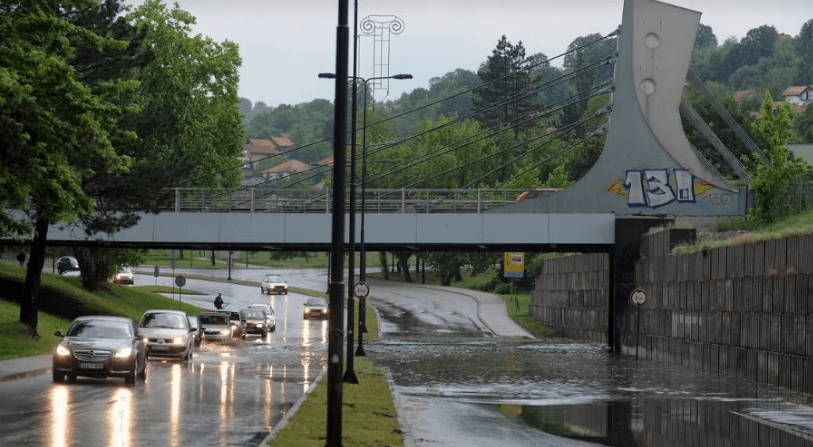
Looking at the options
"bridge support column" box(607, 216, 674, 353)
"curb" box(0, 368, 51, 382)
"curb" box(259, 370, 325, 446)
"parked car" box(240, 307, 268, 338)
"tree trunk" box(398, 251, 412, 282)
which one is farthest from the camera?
"tree trunk" box(398, 251, 412, 282)

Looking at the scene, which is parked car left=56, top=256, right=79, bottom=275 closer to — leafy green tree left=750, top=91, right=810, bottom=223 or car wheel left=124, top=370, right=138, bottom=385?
leafy green tree left=750, top=91, right=810, bottom=223

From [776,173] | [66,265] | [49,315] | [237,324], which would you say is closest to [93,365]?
[49,315]

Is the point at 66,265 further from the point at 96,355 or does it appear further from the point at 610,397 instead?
the point at 610,397

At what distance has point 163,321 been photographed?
40.7 metres

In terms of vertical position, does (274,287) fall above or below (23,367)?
above

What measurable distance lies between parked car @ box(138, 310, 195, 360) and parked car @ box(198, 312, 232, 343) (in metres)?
17.0

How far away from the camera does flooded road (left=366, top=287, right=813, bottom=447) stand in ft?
65.4

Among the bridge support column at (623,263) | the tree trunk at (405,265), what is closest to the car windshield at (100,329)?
the bridge support column at (623,263)

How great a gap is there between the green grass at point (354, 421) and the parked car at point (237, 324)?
34.6 m

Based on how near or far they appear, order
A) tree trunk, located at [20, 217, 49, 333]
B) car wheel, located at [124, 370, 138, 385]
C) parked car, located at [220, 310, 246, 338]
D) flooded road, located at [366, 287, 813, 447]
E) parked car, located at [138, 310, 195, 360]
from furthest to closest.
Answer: parked car, located at [220, 310, 246, 338] < tree trunk, located at [20, 217, 49, 333] < parked car, located at [138, 310, 195, 360] < car wheel, located at [124, 370, 138, 385] < flooded road, located at [366, 287, 813, 447]

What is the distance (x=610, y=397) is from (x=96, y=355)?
11.0 metres

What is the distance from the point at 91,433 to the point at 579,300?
5338cm

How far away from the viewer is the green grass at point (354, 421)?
58.2 ft

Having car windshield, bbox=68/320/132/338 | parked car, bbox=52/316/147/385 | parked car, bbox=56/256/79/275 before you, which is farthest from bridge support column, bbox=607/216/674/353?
parked car, bbox=56/256/79/275
